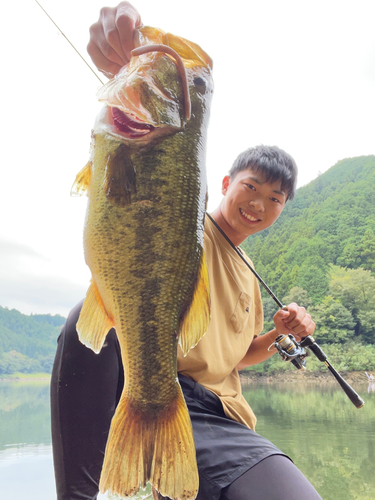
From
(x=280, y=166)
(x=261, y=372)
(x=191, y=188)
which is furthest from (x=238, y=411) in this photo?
(x=261, y=372)

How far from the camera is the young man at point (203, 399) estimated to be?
155 cm

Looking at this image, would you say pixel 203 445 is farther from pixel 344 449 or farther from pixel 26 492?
pixel 344 449

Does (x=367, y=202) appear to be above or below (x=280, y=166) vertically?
above

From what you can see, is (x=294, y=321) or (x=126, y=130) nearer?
(x=126, y=130)

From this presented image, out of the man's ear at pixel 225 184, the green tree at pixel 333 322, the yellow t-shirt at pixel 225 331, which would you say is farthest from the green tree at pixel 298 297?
the yellow t-shirt at pixel 225 331

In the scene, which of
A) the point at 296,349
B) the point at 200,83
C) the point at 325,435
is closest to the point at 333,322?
the point at 325,435

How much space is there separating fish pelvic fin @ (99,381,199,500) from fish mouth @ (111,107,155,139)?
0.86 m

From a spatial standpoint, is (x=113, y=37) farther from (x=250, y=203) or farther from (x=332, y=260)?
(x=332, y=260)

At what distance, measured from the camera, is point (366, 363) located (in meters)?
39.8

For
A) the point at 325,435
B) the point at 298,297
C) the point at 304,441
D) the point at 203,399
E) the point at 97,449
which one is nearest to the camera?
the point at 97,449

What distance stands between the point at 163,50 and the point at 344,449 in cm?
2165

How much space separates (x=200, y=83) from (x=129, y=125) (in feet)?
1.27

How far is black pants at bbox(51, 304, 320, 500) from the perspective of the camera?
1.62 meters

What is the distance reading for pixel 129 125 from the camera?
1271mm
